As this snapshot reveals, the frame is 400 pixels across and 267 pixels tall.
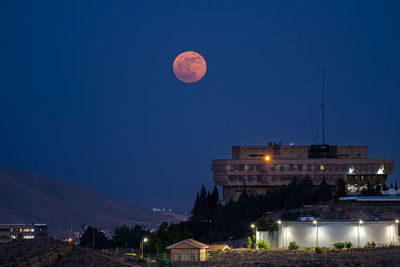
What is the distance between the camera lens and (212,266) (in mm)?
49062

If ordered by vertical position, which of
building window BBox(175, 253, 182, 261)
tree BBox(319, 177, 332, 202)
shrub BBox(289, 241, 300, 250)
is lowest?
building window BBox(175, 253, 182, 261)

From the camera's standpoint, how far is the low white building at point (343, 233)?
194ft

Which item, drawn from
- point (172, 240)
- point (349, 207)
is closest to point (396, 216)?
point (349, 207)

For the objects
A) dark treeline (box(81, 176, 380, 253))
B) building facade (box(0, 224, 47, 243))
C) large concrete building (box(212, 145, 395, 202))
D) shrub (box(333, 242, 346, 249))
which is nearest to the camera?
shrub (box(333, 242, 346, 249))

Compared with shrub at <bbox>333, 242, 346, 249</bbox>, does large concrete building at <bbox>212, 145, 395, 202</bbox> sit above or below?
above

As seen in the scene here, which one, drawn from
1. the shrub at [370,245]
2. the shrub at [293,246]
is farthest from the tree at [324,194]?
the shrub at [293,246]

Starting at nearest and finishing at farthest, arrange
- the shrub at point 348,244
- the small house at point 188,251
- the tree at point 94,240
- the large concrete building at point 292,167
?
the small house at point 188,251
the shrub at point 348,244
the tree at point 94,240
the large concrete building at point 292,167

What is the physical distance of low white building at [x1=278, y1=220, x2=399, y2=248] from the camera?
5909 centimetres

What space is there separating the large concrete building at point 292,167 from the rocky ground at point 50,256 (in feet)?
166

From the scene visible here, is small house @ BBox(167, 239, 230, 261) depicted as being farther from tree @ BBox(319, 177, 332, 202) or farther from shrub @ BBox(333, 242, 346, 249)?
tree @ BBox(319, 177, 332, 202)

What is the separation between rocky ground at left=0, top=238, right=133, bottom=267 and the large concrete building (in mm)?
50572

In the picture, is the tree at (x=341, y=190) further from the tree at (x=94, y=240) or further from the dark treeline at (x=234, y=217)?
A: the tree at (x=94, y=240)

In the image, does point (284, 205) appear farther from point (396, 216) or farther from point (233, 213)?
point (396, 216)

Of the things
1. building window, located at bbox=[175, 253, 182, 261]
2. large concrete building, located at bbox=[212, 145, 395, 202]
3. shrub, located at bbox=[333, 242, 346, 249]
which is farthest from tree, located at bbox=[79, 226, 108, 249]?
shrub, located at bbox=[333, 242, 346, 249]
